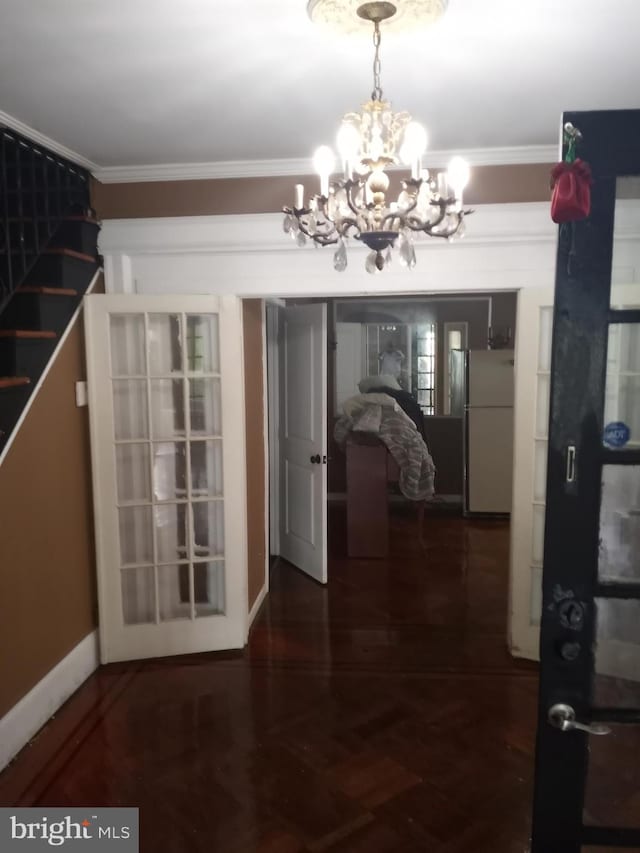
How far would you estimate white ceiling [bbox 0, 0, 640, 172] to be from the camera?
190cm

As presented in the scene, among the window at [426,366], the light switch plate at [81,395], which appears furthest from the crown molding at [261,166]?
the window at [426,366]

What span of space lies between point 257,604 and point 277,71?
3070mm

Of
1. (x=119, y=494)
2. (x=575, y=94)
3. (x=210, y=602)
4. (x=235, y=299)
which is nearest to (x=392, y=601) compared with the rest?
(x=210, y=602)

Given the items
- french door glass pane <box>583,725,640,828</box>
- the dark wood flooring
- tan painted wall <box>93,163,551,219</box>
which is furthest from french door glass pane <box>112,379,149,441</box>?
french door glass pane <box>583,725,640,828</box>

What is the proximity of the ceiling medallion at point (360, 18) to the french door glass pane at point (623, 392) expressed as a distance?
1.07 m

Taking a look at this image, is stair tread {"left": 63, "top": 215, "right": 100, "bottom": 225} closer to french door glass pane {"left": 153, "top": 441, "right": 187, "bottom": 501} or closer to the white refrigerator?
french door glass pane {"left": 153, "top": 441, "right": 187, "bottom": 501}

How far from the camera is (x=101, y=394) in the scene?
3404 millimetres

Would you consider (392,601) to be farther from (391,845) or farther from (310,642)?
(391,845)

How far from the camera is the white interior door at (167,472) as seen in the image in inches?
135

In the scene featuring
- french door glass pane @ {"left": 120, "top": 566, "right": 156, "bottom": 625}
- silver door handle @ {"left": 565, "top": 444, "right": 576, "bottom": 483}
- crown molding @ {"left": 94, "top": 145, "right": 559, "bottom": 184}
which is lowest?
french door glass pane @ {"left": 120, "top": 566, "right": 156, "bottom": 625}

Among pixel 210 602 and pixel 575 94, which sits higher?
pixel 575 94

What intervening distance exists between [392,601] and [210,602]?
130 cm

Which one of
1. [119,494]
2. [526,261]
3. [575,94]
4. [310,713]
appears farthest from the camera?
[119,494]

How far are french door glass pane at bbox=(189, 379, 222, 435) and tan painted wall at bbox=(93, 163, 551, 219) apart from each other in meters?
0.89
